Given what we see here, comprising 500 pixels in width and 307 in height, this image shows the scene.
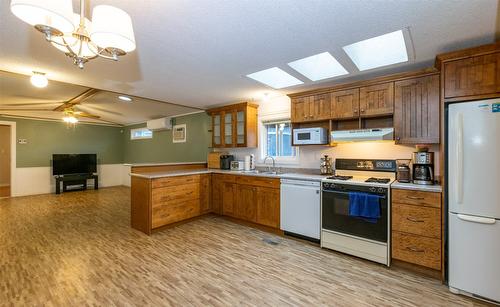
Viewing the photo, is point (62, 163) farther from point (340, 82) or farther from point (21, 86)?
point (340, 82)

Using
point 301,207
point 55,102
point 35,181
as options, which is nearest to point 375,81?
point 301,207

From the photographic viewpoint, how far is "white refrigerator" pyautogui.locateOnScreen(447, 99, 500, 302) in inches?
77.7

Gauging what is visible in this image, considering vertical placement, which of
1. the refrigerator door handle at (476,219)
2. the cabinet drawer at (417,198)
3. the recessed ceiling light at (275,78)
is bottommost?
the refrigerator door handle at (476,219)

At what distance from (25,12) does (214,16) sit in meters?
1.13

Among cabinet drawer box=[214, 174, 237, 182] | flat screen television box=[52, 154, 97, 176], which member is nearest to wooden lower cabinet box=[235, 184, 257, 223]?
cabinet drawer box=[214, 174, 237, 182]

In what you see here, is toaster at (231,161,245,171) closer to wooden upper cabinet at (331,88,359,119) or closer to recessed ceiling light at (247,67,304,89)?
recessed ceiling light at (247,67,304,89)

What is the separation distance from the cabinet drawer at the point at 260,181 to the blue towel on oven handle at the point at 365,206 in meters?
1.18

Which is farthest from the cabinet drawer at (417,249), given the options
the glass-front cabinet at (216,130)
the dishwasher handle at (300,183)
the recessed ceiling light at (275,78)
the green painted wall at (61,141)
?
the green painted wall at (61,141)

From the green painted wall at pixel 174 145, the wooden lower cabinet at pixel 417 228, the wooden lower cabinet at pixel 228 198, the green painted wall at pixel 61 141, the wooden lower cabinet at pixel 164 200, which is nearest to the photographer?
the wooden lower cabinet at pixel 417 228

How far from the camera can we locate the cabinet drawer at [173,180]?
363 cm

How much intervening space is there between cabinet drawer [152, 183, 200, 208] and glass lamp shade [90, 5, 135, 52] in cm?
264

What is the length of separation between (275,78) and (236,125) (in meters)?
1.56

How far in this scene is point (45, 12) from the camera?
121 cm

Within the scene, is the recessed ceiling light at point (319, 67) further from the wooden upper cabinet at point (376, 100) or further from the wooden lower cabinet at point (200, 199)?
the wooden lower cabinet at point (200, 199)
